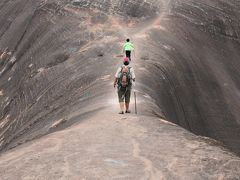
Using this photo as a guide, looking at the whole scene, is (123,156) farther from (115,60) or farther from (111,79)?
(115,60)

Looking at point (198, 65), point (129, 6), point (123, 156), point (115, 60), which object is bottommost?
point (123, 156)

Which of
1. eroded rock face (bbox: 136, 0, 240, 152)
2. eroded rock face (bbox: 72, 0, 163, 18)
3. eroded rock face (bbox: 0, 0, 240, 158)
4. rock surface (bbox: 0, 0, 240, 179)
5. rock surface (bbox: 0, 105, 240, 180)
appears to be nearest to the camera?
rock surface (bbox: 0, 105, 240, 180)

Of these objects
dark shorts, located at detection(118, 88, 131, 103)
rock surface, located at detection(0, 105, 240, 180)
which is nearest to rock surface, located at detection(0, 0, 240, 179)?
rock surface, located at detection(0, 105, 240, 180)

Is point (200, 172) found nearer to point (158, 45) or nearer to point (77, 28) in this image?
point (158, 45)

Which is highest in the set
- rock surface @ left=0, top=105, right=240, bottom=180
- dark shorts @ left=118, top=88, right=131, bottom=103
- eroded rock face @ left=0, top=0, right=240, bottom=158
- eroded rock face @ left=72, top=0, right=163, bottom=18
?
eroded rock face @ left=72, top=0, right=163, bottom=18

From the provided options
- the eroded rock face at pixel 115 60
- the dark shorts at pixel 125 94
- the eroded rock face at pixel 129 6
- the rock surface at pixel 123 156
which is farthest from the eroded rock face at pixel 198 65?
the rock surface at pixel 123 156

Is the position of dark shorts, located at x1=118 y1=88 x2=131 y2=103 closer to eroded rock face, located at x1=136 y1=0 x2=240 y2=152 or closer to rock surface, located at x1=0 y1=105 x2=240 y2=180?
rock surface, located at x1=0 y1=105 x2=240 y2=180

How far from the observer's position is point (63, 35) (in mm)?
38531

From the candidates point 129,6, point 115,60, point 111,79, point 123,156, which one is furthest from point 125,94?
point 129,6

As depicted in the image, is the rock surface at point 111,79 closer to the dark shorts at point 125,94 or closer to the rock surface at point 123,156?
the rock surface at point 123,156

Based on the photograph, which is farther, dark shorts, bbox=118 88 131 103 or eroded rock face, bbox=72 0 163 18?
eroded rock face, bbox=72 0 163 18

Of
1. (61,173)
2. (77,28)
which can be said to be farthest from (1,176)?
(77,28)

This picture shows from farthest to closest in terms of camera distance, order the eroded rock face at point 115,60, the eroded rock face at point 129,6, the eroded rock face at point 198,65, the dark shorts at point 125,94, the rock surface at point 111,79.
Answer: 1. the eroded rock face at point 129,6
2. the eroded rock face at point 198,65
3. the eroded rock face at point 115,60
4. the dark shorts at point 125,94
5. the rock surface at point 111,79

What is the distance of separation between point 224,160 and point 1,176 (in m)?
5.23
